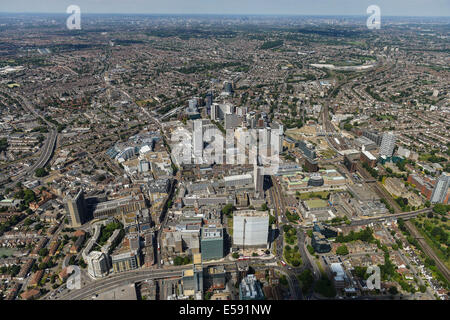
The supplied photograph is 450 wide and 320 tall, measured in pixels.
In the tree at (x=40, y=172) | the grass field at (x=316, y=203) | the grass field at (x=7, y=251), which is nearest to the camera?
the grass field at (x=7, y=251)

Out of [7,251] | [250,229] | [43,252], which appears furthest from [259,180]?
[7,251]

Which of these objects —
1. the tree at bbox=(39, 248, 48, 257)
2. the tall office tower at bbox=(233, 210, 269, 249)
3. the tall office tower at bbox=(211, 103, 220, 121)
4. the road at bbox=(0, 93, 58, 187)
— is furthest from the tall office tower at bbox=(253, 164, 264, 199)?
the road at bbox=(0, 93, 58, 187)

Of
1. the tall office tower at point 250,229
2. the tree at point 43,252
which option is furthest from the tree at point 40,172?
the tall office tower at point 250,229

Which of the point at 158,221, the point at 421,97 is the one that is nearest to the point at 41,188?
the point at 158,221

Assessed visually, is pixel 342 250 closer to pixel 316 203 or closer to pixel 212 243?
pixel 316 203

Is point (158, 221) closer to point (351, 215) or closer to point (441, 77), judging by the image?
point (351, 215)

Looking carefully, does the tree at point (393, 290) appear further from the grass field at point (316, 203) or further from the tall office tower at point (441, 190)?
the tall office tower at point (441, 190)

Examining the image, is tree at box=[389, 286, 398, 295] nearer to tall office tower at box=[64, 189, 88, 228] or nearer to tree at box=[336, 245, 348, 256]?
tree at box=[336, 245, 348, 256]
